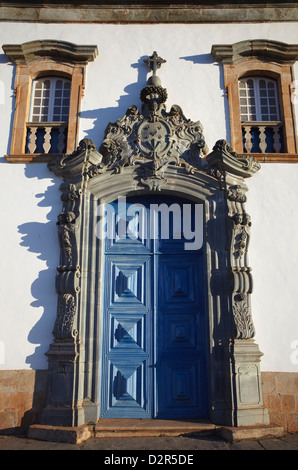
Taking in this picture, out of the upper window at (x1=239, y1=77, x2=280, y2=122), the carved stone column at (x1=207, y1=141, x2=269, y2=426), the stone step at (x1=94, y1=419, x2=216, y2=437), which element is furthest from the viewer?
the upper window at (x1=239, y1=77, x2=280, y2=122)

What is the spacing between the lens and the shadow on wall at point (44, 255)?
17.4 ft

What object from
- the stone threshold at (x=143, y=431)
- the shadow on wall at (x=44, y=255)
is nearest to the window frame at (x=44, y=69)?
the shadow on wall at (x=44, y=255)

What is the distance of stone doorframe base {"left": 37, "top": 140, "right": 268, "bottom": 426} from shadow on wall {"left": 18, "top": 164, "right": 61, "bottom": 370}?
159 mm

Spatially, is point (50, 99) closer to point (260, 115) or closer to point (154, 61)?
point (154, 61)

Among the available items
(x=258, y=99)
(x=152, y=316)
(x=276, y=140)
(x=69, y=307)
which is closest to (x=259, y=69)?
(x=258, y=99)

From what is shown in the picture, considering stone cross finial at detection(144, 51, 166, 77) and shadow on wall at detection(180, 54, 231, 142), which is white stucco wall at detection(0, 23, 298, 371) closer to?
shadow on wall at detection(180, 54, 231, 142)

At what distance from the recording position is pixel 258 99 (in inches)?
258

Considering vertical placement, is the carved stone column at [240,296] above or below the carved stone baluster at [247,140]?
below

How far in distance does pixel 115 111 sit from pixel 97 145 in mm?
629

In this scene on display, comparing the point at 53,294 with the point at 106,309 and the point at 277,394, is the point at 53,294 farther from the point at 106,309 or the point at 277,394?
the point at 277,394

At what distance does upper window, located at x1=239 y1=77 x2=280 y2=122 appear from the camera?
647 cm

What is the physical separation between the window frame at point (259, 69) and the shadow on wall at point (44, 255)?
9.31ft

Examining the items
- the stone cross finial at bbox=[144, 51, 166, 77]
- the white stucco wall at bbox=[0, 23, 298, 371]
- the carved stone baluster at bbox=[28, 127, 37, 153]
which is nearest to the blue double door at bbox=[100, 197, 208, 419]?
the white stucco wall at bbox=[0, 23, 298, 371]

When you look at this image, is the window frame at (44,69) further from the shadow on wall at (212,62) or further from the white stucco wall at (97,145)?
the shadow on wall at (212,62)
